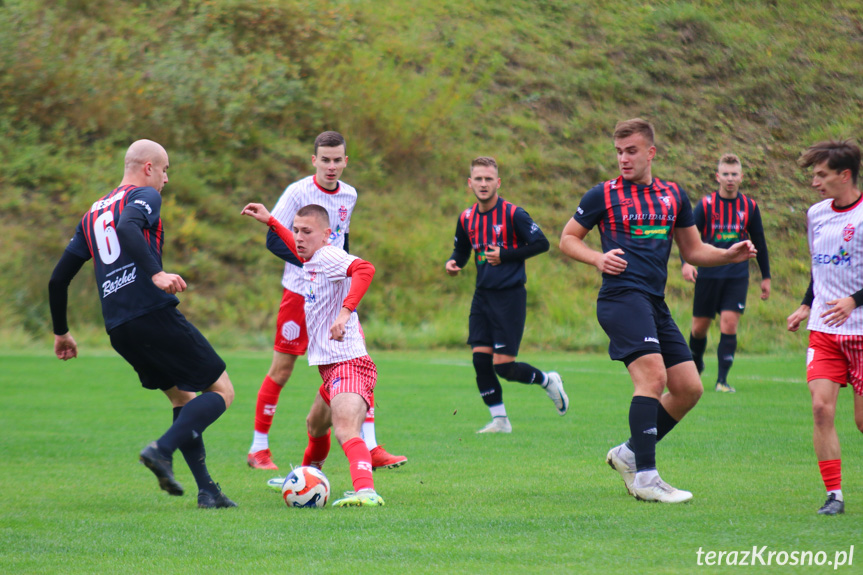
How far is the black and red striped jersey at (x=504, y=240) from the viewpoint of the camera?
784cm

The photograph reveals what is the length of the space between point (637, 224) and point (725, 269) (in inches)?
223

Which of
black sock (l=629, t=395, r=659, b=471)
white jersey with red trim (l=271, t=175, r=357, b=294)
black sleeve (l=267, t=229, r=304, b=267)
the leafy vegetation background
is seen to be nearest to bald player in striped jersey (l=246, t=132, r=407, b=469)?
white jersey with red trim (l=271, t=175, r=357, b=294)

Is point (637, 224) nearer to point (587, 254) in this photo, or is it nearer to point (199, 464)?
point (587, 254)

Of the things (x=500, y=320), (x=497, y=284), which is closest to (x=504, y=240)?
(x=497, y=284)

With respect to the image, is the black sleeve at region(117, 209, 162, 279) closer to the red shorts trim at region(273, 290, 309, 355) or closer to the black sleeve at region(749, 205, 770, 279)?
the red shorts trim at region(273, 290, 309, 355)

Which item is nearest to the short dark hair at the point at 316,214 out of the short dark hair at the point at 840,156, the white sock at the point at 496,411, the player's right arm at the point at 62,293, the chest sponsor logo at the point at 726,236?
the player's right arm at the point at 62,293

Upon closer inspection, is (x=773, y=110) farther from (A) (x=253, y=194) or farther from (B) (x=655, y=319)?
(B) (x=655, y=319)

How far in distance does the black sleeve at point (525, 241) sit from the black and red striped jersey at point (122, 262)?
3573mm

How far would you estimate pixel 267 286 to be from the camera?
18781 mm

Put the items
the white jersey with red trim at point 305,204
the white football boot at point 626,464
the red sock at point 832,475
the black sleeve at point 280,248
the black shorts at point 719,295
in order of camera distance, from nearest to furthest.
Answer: the red sock at point 832,475 → the white football boot at point 626,464 → the black sleeve at point 280,248 → the white jersey with red trim at point 305,204 → the black shorts at point 719,295

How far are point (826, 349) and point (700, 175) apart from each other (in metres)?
16.8

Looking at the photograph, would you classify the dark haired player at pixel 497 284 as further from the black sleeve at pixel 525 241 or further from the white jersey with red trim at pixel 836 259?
the white jersey with red trim at pixel 836 259

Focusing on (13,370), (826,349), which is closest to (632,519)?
(826,349)

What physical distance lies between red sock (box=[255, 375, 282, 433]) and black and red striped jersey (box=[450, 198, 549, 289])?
213cm
